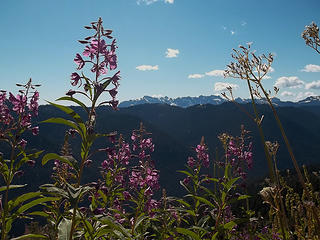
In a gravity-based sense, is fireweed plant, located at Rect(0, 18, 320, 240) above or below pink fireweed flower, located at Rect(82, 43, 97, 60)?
below

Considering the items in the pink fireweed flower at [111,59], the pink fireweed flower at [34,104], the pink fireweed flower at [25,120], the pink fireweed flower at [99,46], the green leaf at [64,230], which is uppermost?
the pink fireweed flower at [99,46]

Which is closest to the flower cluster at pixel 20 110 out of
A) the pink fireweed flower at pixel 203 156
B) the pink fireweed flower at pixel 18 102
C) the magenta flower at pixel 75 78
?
the pink fireweed flower at pixel 18 102

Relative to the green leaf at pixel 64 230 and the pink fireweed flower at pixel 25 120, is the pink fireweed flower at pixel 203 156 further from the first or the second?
the green leaf at pixel 64 230

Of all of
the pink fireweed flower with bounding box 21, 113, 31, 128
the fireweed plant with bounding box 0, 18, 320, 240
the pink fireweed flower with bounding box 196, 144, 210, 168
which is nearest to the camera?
the fireweed plant with bounding box 0, 18, 320, 240

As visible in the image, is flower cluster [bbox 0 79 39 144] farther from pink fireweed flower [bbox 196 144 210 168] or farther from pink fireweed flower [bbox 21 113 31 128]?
pink fireweed flower [bbox 196 144 210 168]

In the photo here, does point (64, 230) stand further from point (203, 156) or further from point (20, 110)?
point (203, 156)

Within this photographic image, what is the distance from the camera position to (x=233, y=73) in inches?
108

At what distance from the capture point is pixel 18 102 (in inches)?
160

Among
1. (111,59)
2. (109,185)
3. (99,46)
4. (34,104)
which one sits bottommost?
(109,185)

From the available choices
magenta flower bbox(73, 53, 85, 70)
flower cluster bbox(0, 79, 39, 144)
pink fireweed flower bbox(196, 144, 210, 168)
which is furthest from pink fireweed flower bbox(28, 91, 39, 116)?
pink fireweed flower bbox(196, 144, 210, 168)

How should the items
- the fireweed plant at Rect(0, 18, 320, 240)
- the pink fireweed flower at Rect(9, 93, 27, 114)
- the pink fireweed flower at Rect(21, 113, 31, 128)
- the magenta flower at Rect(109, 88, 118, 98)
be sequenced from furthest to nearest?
1. the pink fireweed flower at Rect(9, 93, 27, 114)
2. the pink fireweed flower at Rect(21, 113, 31, 128)
3. the magenta flower at Rect(109, 88, 118, 98)
4. the fireweed plant at Rect(0, 18, 320, 240)

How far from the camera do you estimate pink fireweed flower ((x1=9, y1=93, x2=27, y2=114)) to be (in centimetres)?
399

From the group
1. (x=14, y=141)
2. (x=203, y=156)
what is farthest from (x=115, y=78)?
(x=203, y=156)

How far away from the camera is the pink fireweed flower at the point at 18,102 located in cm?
399
